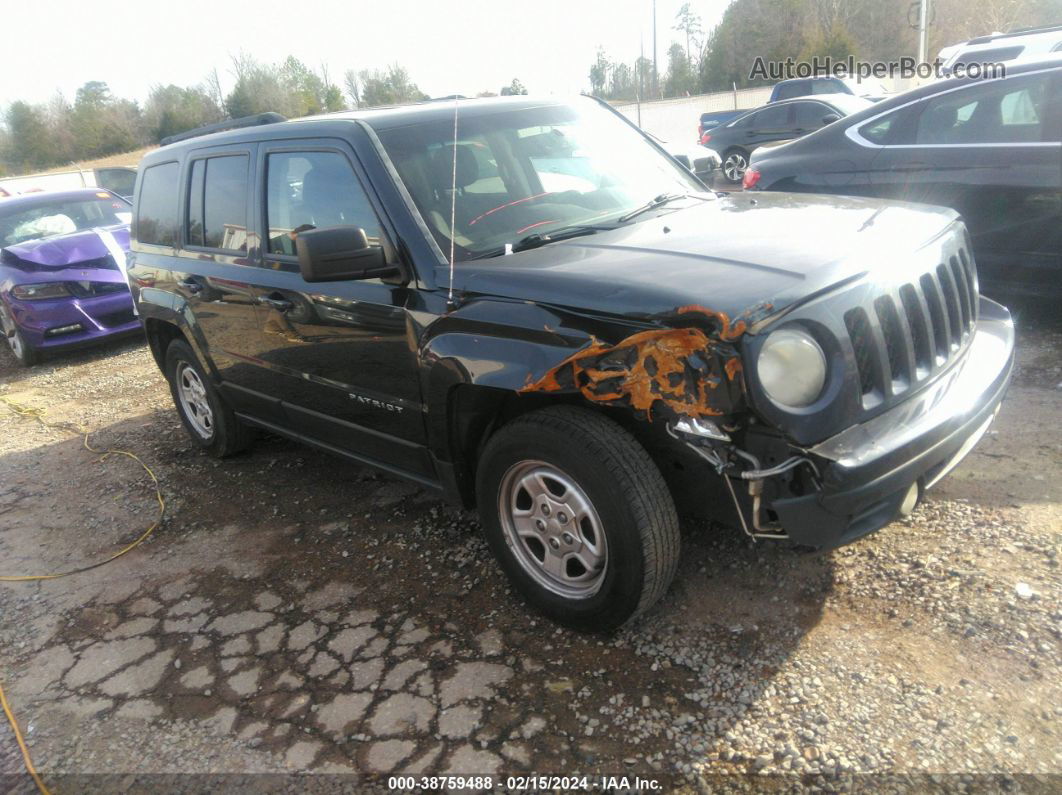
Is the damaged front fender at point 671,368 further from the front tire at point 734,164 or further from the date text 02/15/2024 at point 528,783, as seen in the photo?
the front tire at point 734,164

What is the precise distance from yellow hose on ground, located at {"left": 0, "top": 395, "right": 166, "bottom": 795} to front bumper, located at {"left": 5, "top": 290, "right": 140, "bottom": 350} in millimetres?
813

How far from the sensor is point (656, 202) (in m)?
3.64

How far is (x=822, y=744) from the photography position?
2.34 meters

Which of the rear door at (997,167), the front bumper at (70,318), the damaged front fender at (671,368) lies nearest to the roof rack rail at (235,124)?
the damaged front fender at (671,368)

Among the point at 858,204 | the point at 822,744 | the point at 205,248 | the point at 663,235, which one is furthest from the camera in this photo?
the point at 205,248

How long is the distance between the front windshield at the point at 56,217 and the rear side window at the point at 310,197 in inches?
261

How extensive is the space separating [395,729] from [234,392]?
254 centimetres

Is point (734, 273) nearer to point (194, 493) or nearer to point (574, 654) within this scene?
point (574, 654)

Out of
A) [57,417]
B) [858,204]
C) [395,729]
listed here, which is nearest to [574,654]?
[395,729]

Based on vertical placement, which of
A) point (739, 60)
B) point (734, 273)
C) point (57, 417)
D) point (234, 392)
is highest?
point (739, 60)

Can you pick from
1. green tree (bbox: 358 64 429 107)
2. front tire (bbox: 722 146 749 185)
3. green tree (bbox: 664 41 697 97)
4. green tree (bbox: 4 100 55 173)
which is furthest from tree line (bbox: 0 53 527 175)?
front tire (bbox: 722 146 749 185)

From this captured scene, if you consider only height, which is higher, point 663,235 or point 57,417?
point 663,235

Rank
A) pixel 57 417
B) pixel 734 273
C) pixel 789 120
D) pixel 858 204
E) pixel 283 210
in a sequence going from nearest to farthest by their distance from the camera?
pixel 734 273, pixel 858 204, pixel 283 210, pixel 57 417, pixel 789 120

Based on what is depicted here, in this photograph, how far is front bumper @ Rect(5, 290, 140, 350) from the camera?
315 inches
